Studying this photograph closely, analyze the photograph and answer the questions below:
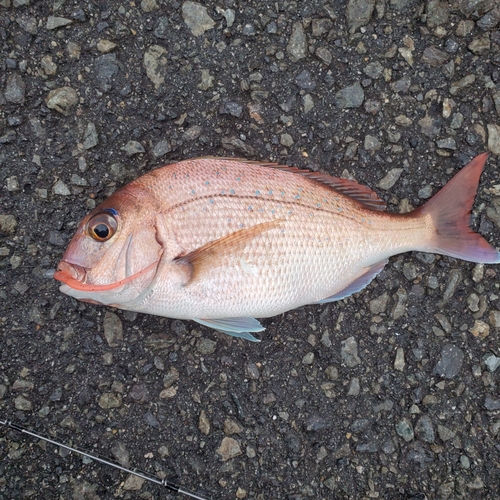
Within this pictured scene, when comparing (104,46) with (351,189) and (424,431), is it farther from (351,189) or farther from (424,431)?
(424,431)

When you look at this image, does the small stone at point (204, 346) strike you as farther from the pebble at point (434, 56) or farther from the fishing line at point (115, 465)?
the pebble at point (434, 56)

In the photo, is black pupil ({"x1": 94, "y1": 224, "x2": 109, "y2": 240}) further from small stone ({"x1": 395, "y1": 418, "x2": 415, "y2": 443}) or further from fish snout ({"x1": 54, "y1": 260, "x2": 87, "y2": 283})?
small stone ({"x1": 395, "y1": 418, "x2": 415, "y2": 443})

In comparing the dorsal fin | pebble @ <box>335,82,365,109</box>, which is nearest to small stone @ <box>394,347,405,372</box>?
the dorsal fin

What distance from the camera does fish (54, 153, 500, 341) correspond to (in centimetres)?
180

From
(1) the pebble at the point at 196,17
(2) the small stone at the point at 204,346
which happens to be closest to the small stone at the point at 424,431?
(2) the small stone at the point at 204,346

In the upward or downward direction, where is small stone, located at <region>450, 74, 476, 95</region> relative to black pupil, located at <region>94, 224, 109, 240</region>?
upward

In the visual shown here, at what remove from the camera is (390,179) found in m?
2.29

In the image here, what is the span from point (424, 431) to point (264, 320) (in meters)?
1.04

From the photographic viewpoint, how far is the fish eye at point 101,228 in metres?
1.79

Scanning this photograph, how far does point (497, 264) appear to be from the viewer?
2.33 meters

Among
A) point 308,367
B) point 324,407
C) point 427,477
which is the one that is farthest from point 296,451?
point 427,477

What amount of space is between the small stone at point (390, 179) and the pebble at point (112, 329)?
156 cm

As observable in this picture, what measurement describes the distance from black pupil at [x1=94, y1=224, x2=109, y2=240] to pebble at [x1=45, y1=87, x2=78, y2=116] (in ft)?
2.57

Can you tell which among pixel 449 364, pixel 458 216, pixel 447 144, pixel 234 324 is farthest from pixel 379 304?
pixel 447 144
